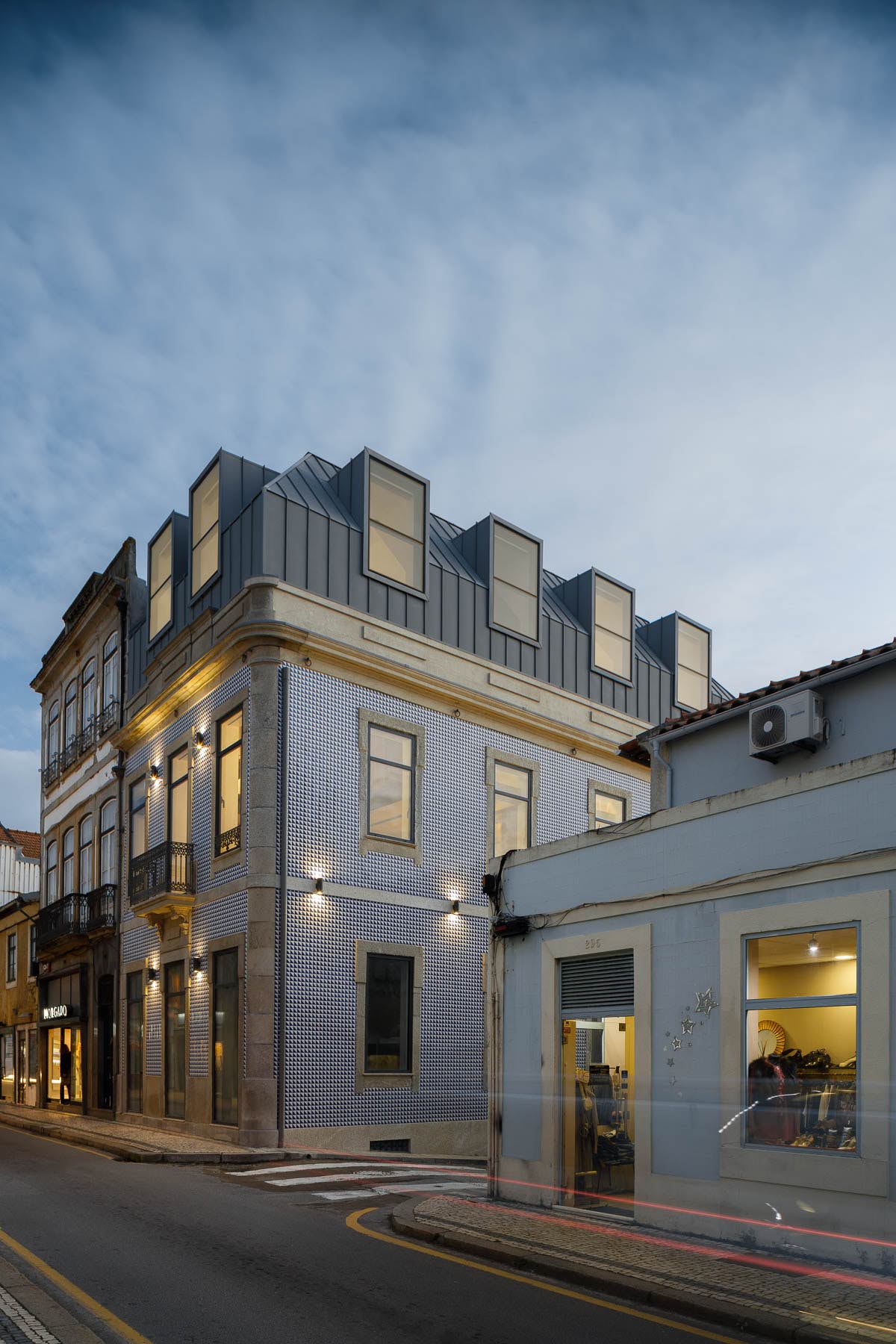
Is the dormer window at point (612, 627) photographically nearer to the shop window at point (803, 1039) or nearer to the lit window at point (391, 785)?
the lit window at point (391, 785)

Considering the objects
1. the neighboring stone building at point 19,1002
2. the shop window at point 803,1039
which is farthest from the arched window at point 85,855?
the shop window at point 803,1039

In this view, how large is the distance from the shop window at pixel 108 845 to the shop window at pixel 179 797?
4.08m

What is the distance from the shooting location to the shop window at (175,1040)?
24.0m

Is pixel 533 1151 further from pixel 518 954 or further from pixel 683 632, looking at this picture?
pixel 683 632

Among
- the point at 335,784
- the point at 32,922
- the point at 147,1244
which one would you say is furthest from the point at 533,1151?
the point at 32,922

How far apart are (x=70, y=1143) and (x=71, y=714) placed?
48.5 ft

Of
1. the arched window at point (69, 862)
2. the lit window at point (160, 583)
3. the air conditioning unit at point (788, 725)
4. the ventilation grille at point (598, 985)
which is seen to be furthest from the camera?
the arched window at point (69, 862)

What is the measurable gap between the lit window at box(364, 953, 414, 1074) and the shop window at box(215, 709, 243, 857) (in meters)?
3.36

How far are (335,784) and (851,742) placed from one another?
10504mm

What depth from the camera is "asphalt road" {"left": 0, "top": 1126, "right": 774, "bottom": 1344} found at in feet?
25.5

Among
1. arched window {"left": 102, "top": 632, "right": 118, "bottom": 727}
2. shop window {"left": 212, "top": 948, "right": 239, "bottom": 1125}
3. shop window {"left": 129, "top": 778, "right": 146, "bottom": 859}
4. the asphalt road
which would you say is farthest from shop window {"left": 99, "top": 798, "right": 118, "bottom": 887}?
the asphalt road

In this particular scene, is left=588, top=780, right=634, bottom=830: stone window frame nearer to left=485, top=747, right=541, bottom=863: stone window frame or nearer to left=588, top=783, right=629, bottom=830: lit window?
left=588, top=783, right=629, bottom=830: lit window

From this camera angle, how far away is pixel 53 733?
36625 mm

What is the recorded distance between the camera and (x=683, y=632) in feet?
104
